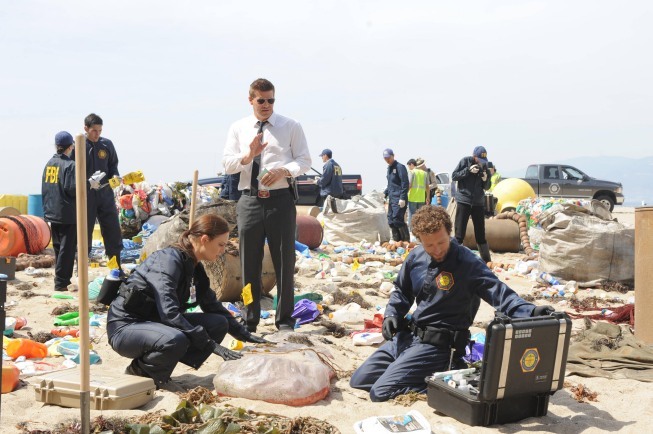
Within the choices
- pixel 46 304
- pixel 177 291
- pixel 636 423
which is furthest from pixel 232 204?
pixel 636 423

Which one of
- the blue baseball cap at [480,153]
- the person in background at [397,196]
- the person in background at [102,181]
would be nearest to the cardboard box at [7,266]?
the person in background at [102,181]

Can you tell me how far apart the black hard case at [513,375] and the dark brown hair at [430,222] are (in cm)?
75

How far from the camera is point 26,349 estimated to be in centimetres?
524

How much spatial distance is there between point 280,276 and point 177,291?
1494mm

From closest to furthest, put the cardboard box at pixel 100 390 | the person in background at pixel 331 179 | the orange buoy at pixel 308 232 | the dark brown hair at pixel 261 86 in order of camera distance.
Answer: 1. the cardboard box at pixel 100 390
2. the dark brown hair at pixel 261 86
3. the orange buoy at pixel 308 232
4. the person in background at pixel 331 179

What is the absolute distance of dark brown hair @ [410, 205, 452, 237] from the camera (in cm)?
446

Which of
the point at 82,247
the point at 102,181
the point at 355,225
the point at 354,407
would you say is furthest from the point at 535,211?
the point at 82,247

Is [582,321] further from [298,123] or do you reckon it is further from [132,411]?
[132,411]

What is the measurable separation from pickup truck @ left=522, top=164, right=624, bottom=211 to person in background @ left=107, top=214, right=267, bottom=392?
21.0m

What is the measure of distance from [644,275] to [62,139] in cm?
588

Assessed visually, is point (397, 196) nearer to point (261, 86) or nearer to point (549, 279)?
point (549, 279)

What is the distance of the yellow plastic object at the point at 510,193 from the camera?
19406mm

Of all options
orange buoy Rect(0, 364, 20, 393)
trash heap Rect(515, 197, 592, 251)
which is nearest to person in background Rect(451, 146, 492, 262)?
trash heap Rect(515, 197, 592, 251)

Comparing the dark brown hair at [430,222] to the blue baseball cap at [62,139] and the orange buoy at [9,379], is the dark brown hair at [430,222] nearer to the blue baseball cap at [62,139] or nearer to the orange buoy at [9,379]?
the orange buoy at [9,379]
